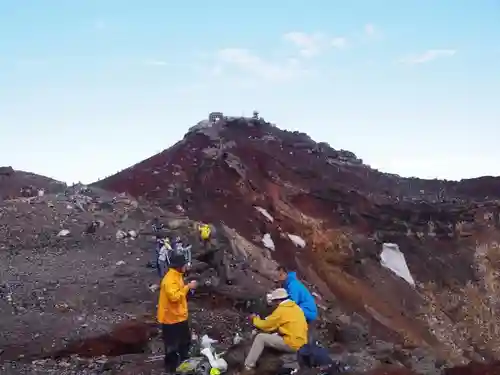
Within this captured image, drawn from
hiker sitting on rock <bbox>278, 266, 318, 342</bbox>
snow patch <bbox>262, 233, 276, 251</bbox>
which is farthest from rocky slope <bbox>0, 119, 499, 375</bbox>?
hiker sitting on rock <bbox>278, 266, 318, 342</bbox>

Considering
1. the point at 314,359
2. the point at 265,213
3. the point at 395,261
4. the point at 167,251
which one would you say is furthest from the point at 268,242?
the point at 314,359

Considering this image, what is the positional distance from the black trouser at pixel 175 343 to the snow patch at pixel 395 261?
16905 millimetres

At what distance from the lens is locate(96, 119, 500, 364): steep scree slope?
21.5m

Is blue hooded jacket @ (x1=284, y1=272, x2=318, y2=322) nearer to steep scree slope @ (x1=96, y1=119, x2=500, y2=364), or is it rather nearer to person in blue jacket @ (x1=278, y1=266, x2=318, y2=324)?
person in blue jacket @ (x1=278, y1=266, x2=318, y2=324)

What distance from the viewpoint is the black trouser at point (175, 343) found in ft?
28.5

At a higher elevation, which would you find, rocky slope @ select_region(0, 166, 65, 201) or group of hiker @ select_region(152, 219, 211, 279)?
rocky slope @ select_region(0, 166, 65, 201)

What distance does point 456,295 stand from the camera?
24422 mm

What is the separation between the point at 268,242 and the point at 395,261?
6.52 metres

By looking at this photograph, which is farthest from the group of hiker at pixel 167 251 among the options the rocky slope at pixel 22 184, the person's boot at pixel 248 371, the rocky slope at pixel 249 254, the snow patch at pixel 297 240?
the rocky slope at pixel 22 184

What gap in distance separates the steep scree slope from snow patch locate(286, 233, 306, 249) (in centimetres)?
8

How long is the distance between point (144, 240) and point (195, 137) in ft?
34.8

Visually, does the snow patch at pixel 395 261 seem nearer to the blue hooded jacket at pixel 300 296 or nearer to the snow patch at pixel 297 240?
the snow patch at pixel 297 240

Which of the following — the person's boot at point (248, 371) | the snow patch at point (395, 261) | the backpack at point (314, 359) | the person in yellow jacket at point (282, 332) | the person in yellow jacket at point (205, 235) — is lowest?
the snow patch at point (395, 261)

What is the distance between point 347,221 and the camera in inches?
1014
